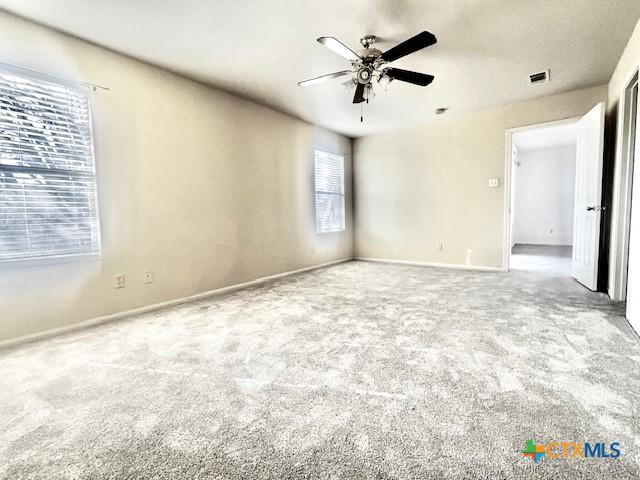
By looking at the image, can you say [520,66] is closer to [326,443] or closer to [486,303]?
[486,303]

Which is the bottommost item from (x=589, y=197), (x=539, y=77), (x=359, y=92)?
(x=589, y=197)

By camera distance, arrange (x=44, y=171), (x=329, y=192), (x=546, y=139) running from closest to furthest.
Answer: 1. (x=44, y=171)
2. (x=329, y=192)
3. (x=546, y=139)

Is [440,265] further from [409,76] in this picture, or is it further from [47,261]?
[47,261]

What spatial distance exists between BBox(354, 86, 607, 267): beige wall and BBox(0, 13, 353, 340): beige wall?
6.32 feet

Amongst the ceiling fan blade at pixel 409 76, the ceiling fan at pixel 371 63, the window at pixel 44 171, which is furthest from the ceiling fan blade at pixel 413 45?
the window at pixel 44 171

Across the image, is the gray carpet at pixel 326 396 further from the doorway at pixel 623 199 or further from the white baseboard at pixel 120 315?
the doorway at pixel 623 199

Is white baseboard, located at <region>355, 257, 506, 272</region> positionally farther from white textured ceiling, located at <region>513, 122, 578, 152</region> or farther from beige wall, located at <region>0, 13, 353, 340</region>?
white textured ceiling, located at <region>513, 122, 578, 152</region>

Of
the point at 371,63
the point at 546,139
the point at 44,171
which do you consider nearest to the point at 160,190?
the point at 44,171

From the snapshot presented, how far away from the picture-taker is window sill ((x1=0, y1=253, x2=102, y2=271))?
2.32 meters

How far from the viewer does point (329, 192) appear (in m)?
5.82

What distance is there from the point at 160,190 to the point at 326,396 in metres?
2.71

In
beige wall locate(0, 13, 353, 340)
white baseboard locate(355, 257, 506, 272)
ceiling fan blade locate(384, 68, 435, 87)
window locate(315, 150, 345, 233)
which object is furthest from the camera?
window locate(315, 150, 345, 233)

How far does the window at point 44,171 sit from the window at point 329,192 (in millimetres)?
3471

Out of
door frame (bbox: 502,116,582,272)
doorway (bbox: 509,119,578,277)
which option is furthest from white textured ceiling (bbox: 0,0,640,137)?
doorway (bbox: 509,119,578,277)
